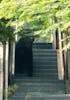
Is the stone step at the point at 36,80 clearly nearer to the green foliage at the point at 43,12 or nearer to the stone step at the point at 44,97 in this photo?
the stone step at the point at 44,97

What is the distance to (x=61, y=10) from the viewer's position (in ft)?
14.5

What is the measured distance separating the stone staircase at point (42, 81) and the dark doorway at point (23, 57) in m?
0.21

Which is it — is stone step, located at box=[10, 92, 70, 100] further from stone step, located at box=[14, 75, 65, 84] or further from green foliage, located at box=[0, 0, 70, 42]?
green foliage, located at box=[0, 0, 70, 42]

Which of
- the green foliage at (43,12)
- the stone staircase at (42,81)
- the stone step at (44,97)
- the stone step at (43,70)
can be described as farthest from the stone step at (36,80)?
the green foliage at (43,12)

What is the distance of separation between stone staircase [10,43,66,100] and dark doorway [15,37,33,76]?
207mm

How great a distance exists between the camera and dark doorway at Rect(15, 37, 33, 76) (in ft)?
47.6

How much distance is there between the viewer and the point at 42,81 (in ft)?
43.4

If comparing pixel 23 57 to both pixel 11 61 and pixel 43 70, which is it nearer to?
pixel 43 70

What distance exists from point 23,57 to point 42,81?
1956mm

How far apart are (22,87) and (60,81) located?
1196 mm

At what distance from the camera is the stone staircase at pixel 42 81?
11695 millimetres

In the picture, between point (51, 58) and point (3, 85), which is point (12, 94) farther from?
point (51, 58)

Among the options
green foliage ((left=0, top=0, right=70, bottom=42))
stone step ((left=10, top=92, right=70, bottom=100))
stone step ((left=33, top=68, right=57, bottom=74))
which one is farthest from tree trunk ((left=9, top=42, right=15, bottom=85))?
green foliage ((left=0, top=0, right=70, bottom=42))

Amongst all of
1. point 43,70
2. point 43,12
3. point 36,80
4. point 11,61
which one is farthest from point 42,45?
point 43,12
